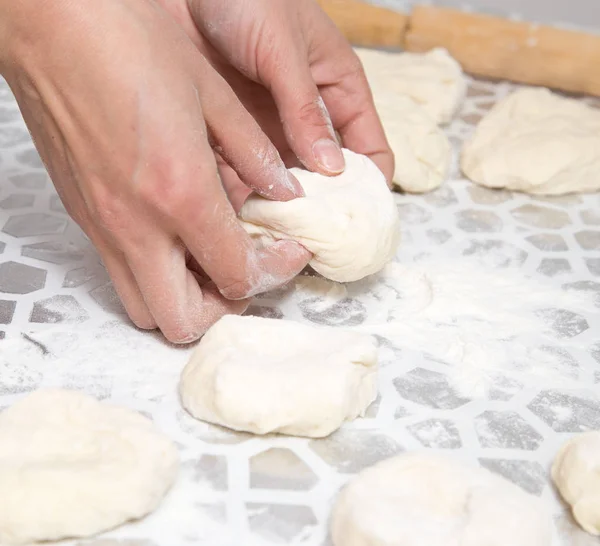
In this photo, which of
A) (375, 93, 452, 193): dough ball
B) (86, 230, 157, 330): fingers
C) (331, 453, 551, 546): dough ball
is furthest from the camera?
(375, 93, 452, 193): dough ball

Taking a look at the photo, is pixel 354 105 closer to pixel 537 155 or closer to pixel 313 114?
pixel 313 114

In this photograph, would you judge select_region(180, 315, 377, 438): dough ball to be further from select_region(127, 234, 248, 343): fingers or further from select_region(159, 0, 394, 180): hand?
select_region(159, 0, 394, 180): hand

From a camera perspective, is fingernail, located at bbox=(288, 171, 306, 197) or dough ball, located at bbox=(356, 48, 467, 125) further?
dough ball, located at bbox=(356, 48, 467, 125)

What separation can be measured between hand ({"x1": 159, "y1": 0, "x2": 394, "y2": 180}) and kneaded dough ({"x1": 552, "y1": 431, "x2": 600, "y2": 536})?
0.64 m

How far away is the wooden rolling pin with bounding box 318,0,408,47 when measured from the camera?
2.58m

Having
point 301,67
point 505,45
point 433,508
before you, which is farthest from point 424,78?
point 433,508

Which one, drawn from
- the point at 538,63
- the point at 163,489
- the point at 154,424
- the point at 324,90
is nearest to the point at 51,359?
the point at 154,424

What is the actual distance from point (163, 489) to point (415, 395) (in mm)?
470

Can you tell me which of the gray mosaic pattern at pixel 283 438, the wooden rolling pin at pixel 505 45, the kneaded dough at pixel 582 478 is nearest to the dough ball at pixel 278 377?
the gray mosaic pattern at pixel 283 438

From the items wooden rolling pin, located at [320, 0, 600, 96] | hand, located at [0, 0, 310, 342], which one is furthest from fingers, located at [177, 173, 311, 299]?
wooden rolling pin, located at [320, 0, 600, 96]

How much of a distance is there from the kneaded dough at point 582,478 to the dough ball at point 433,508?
0.26 ft

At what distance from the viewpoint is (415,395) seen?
138cm

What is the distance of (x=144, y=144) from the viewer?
1193 mm

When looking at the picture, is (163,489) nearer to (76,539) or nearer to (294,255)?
(76,539)
